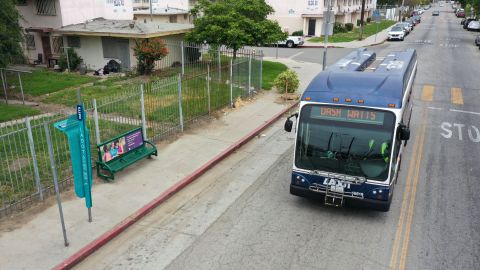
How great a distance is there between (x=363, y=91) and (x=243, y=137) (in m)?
5.95

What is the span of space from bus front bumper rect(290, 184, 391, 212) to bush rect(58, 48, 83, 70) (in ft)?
70.2

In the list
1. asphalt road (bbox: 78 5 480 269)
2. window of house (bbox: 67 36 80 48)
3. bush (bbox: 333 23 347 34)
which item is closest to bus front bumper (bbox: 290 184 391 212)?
asphalt road (bbox: 78 5 480 269)

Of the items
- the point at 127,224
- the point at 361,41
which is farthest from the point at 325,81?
the point at 361,41

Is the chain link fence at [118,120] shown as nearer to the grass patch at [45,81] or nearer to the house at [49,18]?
the grass patch at [45,81]

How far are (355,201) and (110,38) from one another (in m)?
21.2

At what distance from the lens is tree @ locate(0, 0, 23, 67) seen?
1838 centimetres

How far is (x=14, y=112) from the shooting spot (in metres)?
15.8

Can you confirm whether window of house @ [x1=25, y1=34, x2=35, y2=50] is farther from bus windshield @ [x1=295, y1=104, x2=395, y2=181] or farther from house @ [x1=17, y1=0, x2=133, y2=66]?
bus windshield @ [x1=295, y1=104, x2=395, y2=181]

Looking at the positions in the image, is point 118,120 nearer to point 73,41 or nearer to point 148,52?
point 148,52

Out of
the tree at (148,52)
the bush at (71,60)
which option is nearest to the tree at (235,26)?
the tree at (148,52)

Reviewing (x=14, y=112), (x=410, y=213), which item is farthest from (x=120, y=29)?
(x=410, y=213)

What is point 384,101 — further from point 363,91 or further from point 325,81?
point 325,81

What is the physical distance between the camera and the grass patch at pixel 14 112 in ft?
49.4

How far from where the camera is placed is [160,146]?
12883mm
